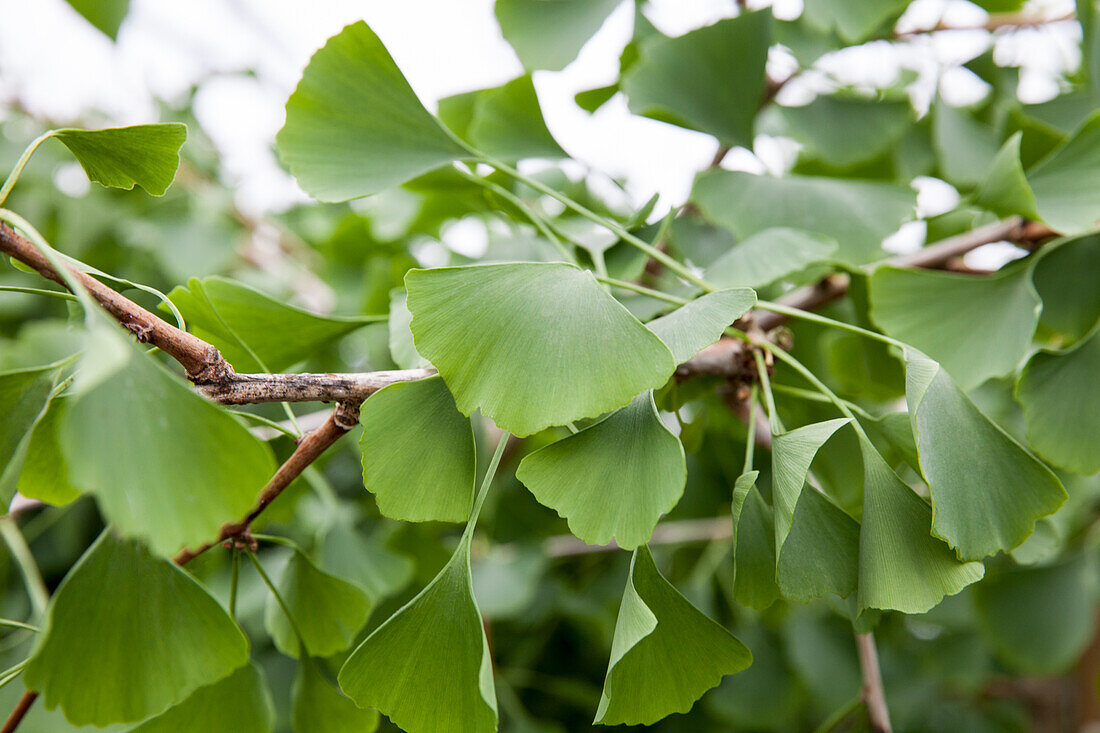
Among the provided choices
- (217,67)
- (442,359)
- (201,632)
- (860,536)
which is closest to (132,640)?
(201,632)

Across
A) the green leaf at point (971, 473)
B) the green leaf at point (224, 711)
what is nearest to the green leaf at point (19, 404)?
the green leaf at point (224, 711)

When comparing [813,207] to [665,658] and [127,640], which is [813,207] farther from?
[127,640]

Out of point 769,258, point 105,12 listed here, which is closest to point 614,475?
point 769,258

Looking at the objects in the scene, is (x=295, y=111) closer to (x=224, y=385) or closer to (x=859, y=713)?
(x=224, y=385)

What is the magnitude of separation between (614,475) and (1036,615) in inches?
22.6

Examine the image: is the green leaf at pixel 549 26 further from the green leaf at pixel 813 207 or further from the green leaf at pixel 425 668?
the green leaf at pixel 425 668

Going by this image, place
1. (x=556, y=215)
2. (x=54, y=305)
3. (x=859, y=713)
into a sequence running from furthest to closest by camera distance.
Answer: (x=54, y=305) < (x=556, y=215) < (x=859, y=713)

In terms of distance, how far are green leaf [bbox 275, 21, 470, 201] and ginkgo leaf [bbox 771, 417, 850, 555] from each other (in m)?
0.23

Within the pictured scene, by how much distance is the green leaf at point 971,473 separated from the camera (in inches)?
10.3

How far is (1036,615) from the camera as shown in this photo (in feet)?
2.04

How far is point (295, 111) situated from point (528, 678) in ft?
1.87

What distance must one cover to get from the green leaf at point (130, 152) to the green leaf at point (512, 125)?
187mm

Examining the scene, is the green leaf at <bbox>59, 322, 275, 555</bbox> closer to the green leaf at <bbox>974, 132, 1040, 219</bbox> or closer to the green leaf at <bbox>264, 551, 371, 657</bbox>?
the green leaf at <bbox>264, 551, 371, 657</bbox>

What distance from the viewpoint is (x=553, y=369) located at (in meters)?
0.26
